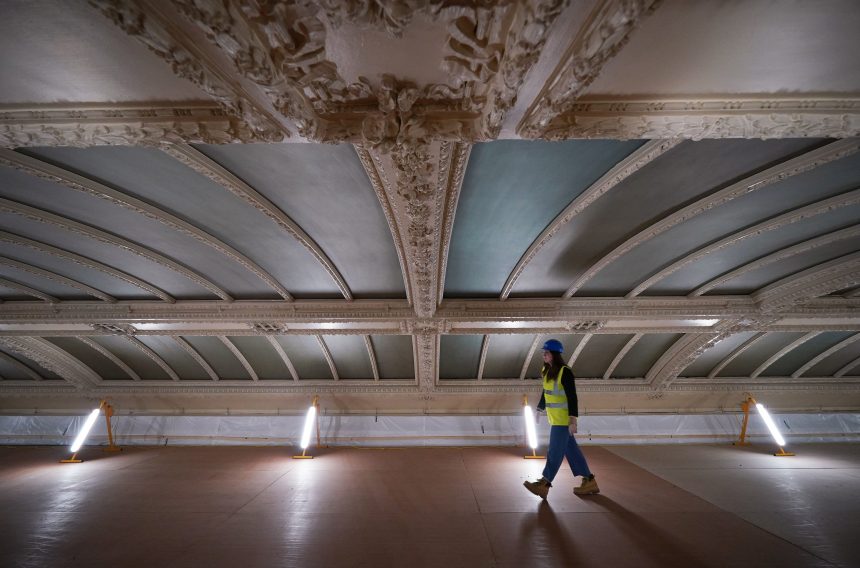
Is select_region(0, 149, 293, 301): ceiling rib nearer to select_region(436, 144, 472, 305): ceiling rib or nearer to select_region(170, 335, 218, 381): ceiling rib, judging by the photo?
select_region(436, 144, 472, 305): ceiling rib

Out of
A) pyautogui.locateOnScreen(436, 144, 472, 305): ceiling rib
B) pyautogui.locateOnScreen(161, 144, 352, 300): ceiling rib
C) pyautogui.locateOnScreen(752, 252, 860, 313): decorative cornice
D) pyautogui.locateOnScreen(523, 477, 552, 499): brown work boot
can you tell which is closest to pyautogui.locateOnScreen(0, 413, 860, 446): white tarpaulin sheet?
pyautogui.locateOnScreen(752, 252, 860, 313): decorative cornice

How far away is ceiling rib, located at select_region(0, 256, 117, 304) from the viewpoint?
639cm

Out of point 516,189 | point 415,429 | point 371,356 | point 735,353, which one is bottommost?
point 415,429

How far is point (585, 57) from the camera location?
7.26 feet

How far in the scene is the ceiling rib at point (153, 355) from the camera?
977 cm

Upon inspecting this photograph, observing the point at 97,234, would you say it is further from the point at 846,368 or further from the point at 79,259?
the point at 846,368

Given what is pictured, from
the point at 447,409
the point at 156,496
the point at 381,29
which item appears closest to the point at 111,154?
the point at 381,29

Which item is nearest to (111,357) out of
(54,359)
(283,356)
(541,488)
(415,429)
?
(54,359)

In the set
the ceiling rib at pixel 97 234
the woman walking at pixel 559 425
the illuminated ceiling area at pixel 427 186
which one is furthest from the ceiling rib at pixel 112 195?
the woman walking at pixel 559 425

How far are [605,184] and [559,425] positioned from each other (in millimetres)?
3621

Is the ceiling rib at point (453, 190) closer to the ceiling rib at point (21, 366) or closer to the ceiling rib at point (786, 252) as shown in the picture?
the ceiling rib at point (786, 252)

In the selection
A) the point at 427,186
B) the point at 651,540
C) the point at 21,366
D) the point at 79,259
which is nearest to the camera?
the point at 651,540

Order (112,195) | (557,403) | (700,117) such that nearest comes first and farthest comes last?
(700,117) → (112,195) → (557,403)

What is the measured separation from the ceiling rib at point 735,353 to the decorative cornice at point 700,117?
390 inches
